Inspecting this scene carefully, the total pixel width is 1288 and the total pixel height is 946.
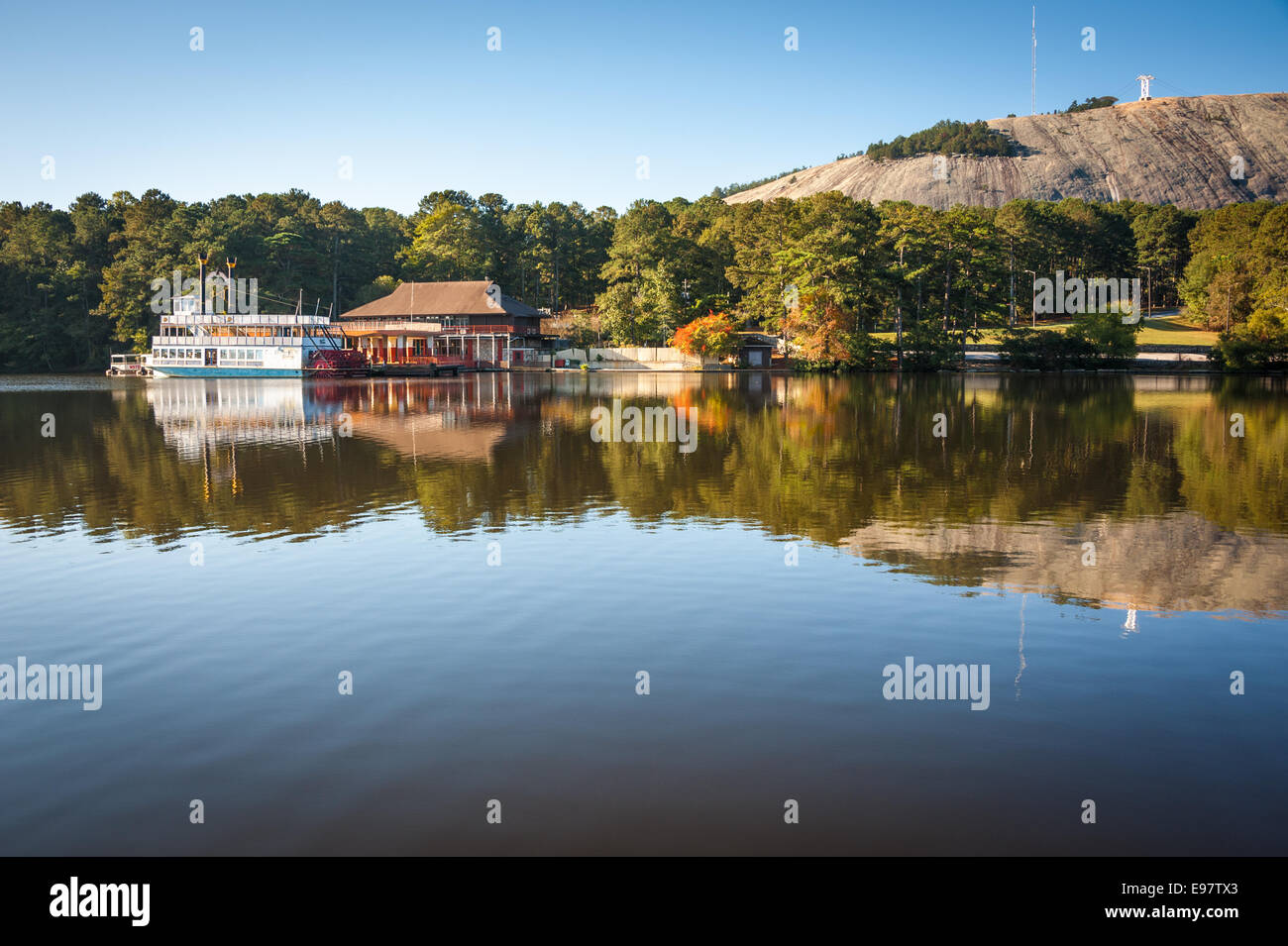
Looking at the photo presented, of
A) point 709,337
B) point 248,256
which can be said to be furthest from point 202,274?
point 709,337

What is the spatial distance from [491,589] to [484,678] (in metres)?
3.44

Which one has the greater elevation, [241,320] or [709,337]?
[241,320]

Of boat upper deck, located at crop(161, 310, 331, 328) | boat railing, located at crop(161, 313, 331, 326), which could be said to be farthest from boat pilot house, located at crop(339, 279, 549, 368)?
boat railing, located at crop(161, 313, 331, 326)

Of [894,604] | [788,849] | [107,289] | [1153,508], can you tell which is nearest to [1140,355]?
[1153,508]

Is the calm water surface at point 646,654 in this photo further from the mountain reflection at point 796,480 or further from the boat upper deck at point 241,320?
the boat upper deck at point 241,320

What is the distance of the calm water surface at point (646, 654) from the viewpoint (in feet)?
21.4

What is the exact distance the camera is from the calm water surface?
6.54 meters

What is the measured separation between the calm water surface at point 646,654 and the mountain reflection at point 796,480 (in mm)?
159

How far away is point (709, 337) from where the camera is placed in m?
88.1

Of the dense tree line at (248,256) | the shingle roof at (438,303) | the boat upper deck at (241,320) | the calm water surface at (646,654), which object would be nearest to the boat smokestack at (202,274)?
the dense tree line at (248,256)

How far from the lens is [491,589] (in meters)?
12.5

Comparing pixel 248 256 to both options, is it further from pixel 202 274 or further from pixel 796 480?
pixel 796 480

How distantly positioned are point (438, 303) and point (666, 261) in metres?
23.2
